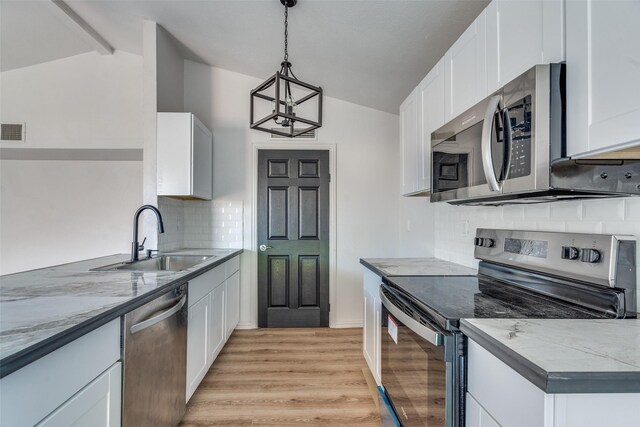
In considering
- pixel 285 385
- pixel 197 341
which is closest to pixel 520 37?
pixel 197 341

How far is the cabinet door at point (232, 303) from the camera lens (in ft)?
9.52

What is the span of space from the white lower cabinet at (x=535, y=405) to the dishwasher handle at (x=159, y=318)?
51.4 inches

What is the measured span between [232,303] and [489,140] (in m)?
2.73

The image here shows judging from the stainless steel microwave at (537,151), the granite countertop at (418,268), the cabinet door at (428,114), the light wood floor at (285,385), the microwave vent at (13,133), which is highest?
the microwave vent at (13,133)

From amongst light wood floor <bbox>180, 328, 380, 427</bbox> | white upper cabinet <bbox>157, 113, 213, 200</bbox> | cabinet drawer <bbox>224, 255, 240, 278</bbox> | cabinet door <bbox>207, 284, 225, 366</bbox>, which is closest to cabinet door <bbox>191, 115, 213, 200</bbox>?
white upper cabinet <bbox>157, 113, 213, 200</bbox>

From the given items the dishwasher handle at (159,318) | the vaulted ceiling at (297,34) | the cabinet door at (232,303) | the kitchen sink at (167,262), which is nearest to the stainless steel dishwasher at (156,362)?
the dishwasher handle at (159,318)

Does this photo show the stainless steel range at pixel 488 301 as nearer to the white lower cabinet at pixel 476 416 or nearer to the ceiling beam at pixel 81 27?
the white lower cabinet at pixel 476 416

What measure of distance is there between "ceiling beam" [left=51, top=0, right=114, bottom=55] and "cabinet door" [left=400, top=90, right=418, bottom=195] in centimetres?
→ 295

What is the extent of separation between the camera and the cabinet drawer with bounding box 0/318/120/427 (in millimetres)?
758

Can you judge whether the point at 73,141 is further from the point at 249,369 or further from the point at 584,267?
the point at 584,267

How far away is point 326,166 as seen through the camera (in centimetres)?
351

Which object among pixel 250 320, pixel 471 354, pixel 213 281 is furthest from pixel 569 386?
pixel 250 320

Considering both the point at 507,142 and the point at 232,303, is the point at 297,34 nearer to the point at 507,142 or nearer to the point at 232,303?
the point at 507,142

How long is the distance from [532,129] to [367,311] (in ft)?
5.57
